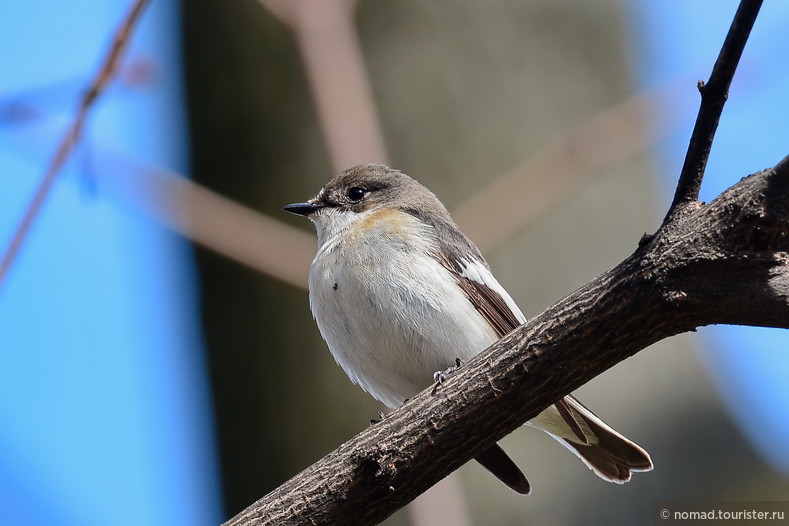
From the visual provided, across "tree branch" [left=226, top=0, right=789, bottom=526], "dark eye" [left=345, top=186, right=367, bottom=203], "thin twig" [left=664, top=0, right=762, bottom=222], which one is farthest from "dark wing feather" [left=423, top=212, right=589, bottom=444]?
"thin twig" [left=664, top=0, right=762, bottom=222]

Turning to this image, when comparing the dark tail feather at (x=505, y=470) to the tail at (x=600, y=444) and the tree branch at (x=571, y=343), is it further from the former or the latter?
the tree branch at (x=571, y=343)

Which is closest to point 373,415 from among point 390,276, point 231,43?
point 390,276

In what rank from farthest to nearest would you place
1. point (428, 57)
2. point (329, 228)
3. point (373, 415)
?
1. point (428, 57)
2. point (373, 415)
3. point (329, 228)

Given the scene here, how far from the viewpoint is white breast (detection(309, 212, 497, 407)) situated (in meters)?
3.62

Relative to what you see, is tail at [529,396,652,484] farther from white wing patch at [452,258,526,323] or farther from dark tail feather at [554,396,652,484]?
white wing patch at [452,258,526,323]

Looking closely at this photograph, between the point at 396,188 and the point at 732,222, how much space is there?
2.62m

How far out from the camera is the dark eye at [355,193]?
14.9 feet

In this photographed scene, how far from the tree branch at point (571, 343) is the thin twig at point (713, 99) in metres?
0.08

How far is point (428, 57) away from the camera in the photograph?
5949 millimetres

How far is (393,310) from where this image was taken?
360cm

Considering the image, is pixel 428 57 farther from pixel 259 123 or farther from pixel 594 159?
pixel 594 159

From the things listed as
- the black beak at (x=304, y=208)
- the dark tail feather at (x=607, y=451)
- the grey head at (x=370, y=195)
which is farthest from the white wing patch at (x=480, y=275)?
the black beak at (x=304, y=208)

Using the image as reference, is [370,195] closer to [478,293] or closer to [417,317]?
[478,293]

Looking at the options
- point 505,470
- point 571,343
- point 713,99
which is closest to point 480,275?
point 505,470
